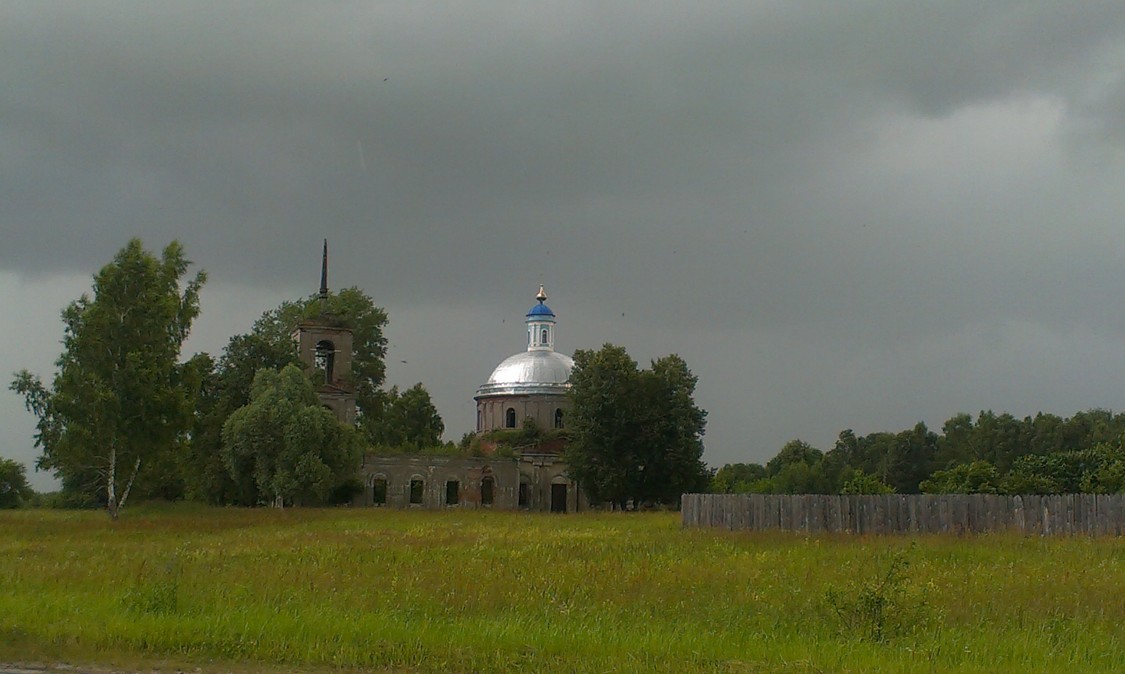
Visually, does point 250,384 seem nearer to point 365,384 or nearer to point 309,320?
point 309,320

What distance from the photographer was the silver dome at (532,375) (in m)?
80.8

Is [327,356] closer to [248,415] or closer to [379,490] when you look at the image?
[379,490]

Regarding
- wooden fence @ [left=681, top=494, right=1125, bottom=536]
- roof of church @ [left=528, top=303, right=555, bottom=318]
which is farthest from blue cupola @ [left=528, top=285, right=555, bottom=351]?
wooden fence @ [left=681, top=494, right=1125, bottom=536]

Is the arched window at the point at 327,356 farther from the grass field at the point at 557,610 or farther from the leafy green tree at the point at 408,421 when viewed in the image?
the grass field at the point at 557,610

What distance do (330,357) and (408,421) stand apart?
1728 centimetres

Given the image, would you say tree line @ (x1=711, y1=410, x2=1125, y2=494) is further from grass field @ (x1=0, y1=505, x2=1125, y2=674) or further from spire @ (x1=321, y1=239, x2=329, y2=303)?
grass field @ (x1=0, y1=505, x2=1125, y2=674)

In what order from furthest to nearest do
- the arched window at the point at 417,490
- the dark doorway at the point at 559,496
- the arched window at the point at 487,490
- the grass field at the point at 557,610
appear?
the dark doorway at the point at 559,496 → the arched window at the point at 487,490 → the arched window at the point at 417,490 → the grass field at the point at 557,610

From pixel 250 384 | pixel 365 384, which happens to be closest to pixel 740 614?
pixel 250 384

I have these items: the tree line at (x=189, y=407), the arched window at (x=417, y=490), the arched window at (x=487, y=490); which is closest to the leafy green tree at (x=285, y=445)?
→ the tree line at (x=189, y=407)

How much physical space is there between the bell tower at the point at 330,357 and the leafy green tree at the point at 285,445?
8.37 metres

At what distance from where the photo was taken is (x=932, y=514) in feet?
117

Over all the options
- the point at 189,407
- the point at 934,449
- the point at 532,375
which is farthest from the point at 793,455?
the point at 189,407

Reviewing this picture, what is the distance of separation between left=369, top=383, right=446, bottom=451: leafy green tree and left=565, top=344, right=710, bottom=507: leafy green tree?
19.4 meters

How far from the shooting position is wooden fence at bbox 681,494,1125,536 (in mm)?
34281
